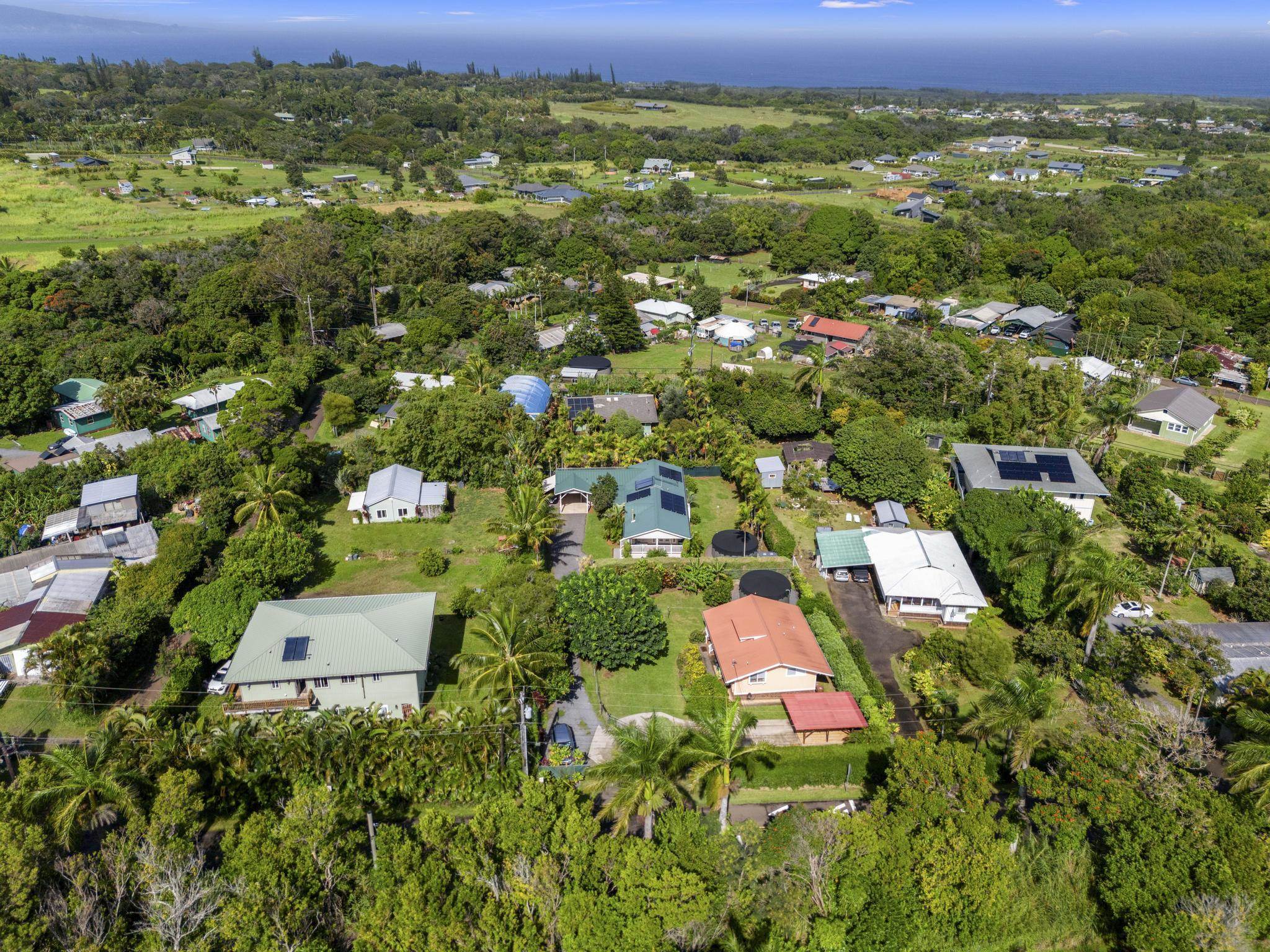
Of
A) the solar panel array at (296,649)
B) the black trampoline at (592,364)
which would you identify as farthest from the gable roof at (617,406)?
the solar panel array at (296,649)

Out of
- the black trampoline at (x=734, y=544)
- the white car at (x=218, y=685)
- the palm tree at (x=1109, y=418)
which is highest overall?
the palm tree at (x=1109, y=418)

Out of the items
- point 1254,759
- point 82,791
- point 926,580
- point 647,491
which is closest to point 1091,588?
point 926,580

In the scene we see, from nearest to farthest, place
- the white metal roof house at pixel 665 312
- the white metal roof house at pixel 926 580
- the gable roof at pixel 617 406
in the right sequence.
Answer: the white metal roof house at pixel 926 580 < the gable roof at pixel 617 406 < the white metal roof house at pixel 665 312

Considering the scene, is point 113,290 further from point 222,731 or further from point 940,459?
point 940,459

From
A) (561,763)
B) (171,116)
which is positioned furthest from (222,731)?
(171,116)

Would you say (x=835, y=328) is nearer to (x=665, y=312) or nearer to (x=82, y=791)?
(x=665, y=312)

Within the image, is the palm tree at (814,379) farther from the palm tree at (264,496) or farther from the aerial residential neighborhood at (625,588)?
the palm tree at (264,496)
